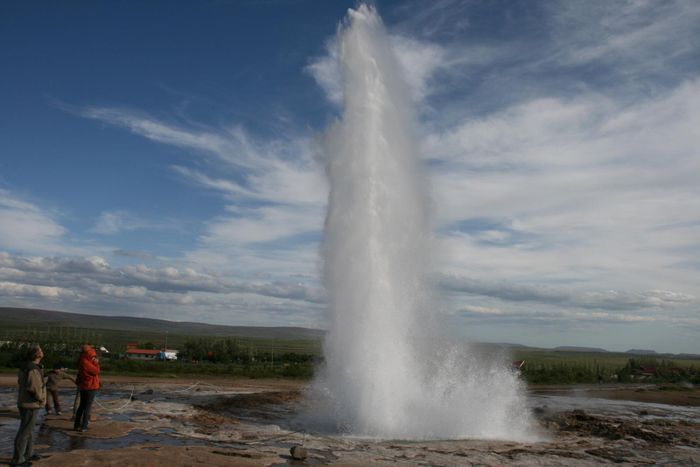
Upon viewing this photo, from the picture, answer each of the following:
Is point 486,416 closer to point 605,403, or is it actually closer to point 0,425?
point 0,425

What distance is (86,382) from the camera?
11.7 meters

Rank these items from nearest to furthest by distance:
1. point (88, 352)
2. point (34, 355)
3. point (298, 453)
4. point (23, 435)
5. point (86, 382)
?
point (23, 435)
point (34, 355)
point (298, 453)
point (86, 382)
point (88, 352)

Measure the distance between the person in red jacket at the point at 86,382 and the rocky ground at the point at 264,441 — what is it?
0.39 m

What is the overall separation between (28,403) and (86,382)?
3.16 metres

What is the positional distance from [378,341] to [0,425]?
905cm

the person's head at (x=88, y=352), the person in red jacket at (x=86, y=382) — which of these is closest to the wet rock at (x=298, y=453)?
the person in red jacket at (x=86, y=382)

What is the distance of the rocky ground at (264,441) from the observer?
10.4 metres

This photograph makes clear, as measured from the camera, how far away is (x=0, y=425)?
12.8 metres

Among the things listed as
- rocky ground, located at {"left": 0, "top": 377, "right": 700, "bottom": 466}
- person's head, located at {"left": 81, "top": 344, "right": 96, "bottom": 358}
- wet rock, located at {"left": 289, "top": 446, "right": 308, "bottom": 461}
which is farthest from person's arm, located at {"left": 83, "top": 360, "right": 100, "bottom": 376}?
wet rock, located at {"left": 289, "top": 446, "right": 308, "bottom": 461}

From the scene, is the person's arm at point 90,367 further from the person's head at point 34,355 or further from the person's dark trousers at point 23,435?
the person's dark trousers at point 23,435

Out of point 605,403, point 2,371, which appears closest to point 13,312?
point 2,371

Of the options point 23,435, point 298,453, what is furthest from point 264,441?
point 23,435

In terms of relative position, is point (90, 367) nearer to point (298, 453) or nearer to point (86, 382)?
point (86, 382)

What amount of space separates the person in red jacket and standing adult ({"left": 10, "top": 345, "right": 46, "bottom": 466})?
2776 mm
